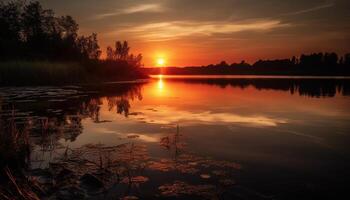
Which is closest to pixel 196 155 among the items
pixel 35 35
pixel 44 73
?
pixel 44 73

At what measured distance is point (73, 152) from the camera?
8.23m

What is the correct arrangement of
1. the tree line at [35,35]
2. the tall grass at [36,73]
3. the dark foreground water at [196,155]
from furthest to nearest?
the tree line at [35,35], the tall grass at [36,73], the dark foreground water at [196,155]

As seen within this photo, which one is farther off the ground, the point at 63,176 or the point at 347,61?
the point at 347,61

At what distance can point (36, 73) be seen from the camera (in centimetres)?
3338

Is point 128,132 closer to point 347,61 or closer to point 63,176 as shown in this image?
point 63,176

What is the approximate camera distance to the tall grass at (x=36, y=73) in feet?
100

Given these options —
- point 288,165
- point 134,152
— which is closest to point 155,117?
point 134,152

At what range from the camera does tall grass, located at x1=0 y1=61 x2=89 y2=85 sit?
30.6 meters

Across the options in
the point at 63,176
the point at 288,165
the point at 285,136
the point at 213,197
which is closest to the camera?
the point at 213,197

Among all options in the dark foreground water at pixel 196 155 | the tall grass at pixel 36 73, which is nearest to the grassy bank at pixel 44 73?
the tall grass at pixel 36 73

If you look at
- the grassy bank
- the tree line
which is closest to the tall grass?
the grassy bank

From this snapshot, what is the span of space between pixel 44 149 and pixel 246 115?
439 inches

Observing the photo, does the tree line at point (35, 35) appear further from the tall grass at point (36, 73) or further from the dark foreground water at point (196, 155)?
the dark foreground water at point (196, 155)

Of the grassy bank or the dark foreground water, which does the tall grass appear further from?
the dark foreground water
